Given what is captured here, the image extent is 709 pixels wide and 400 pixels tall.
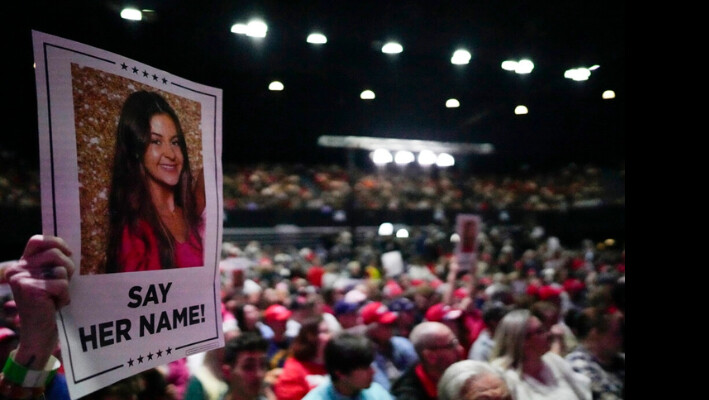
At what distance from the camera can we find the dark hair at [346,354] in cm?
262

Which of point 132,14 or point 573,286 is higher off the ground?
point 132,14

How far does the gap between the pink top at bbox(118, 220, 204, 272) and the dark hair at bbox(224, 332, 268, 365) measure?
1.51 metres

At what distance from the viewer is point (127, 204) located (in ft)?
3.63

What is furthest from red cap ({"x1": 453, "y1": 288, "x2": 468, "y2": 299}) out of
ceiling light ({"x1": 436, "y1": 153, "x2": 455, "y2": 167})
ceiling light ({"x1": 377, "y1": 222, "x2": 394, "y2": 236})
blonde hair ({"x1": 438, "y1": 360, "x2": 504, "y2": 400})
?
ceiling light ({"x1": 436, "y1": 153, "x2": 455, "y2": 167})

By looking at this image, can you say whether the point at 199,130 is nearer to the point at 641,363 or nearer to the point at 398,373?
the point at 641,363

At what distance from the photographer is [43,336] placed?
38.4 inches

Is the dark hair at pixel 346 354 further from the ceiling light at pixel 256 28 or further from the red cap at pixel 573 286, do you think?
the red cap at pixel 573 286

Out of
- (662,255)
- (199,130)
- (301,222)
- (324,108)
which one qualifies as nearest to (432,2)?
(199,130)

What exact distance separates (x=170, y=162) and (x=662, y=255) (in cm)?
84

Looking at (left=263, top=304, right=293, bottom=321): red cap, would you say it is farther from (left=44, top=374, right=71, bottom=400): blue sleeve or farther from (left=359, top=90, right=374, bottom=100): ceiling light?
(left=359, top=90, right=374, bottom=100): ceiling light

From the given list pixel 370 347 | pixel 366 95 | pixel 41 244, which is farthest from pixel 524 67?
pixel 41 244

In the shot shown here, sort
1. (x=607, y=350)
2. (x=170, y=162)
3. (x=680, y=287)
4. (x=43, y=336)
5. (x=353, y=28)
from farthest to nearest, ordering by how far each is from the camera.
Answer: (x=353, y=28)
(x=607, y=350)
(x=170, y=162)
(x=43, y=336)
(x=680, y=287)

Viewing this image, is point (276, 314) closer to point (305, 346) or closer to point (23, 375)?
point (305, 346)

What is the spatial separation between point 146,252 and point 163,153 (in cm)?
19
